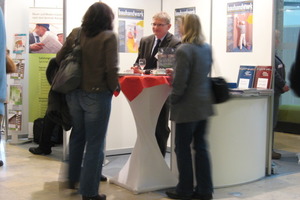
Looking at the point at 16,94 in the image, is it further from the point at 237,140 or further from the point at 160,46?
the point at 237,140

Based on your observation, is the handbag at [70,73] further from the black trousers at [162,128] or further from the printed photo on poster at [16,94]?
the printed photo on poster at [16,94]

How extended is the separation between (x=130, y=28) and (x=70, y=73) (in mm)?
2465

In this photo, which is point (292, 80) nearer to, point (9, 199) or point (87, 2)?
point (9, 199)

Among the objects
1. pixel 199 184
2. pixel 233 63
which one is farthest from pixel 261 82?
pixel 199 184

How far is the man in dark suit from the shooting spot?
470 centimetres

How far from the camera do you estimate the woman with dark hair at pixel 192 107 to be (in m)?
3.66

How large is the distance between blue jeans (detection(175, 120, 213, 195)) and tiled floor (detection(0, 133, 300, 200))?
21 cm

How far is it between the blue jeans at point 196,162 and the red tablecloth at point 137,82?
1.30 feet

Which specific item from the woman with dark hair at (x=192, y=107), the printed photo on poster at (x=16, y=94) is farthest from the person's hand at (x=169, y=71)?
the printed photo on poster at (x=16, y=94)

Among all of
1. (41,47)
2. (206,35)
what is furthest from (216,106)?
(41,47)

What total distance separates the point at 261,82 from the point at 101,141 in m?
1.96

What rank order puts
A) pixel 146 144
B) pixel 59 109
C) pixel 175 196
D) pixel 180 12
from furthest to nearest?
pixel 180 12 < pixel 146 144 < pixel 175 196 < pixel 59 109

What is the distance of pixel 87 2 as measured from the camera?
537 centimetres

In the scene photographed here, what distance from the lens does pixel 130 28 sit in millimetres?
5781
